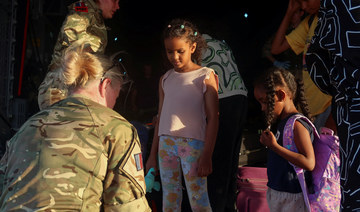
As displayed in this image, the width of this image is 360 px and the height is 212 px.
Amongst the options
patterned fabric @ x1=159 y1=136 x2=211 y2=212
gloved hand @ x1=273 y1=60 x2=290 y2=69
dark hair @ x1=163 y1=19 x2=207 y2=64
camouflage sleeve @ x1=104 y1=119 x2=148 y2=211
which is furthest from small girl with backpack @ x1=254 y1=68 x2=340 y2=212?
gloved hand @ x1=273 y1=60 x2=290 y2=69

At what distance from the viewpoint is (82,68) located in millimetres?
1646

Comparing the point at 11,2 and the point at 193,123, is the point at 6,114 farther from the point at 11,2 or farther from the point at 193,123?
the point at 193,123

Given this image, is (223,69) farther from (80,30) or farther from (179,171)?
(80,30)

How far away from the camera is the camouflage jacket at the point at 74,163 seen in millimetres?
1389

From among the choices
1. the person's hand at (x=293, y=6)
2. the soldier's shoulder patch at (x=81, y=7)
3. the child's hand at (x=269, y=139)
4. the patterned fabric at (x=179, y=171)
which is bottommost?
the patterned fabric at (x=179, y=171)

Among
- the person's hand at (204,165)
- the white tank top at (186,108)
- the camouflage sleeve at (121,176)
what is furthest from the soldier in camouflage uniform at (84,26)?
the camouflage sleeve at (121,176)

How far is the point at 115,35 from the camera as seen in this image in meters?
5.72

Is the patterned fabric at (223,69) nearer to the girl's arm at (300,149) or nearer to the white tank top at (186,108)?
the white tank top at (186,108)

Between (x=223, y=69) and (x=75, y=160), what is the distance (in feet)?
6.83

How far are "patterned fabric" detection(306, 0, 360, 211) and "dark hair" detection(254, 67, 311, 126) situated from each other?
0.87 m

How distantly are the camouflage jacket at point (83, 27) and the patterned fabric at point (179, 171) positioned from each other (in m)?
0.86

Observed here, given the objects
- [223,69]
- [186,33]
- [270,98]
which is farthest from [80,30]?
[270,98]

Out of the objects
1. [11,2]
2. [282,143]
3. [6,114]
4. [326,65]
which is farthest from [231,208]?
[11,2]

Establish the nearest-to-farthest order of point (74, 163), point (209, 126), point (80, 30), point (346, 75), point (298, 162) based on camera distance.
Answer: point (74, 163) → point (346, 75) → point (298, 162) → point (209, 126) → point (80, 30)
